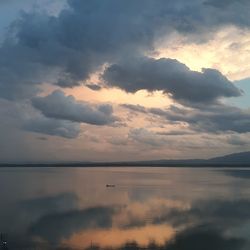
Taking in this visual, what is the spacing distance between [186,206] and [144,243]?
24996 millimetres

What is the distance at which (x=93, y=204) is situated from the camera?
194 ft

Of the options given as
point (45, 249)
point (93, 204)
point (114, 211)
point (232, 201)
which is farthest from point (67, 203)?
point (45, 249)

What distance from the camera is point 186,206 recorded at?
5662 centimetres

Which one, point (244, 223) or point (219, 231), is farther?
point (244, 223)

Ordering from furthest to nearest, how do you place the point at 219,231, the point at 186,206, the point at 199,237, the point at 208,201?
the point at 208,201 → the point at 186,206 → the point at 219,231 → the point at 199,237

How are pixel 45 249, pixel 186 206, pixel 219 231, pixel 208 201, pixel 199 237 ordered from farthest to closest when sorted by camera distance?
pixel 208 201 → pixel 186 206 → pixel 219 231 → pixel 199 237 → pixel 45 249

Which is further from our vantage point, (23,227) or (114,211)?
(114,211)

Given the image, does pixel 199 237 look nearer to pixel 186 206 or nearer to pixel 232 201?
pixel 186 206

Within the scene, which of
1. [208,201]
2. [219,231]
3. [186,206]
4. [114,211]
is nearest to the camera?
[219,231]

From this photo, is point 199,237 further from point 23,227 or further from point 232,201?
point 232,201

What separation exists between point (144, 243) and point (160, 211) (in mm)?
18710

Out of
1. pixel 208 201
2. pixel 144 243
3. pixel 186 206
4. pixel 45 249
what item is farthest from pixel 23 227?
pixel 208 201

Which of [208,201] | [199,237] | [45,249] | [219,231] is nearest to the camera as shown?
[45,249]

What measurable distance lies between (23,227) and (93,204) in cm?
2067
